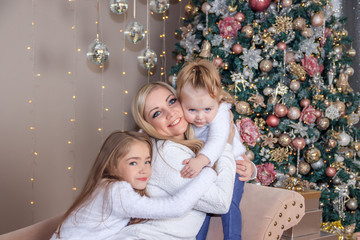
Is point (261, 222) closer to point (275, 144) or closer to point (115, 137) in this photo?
point (115, 137)

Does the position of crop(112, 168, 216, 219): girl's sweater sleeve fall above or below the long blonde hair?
below

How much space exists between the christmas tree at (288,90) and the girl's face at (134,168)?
2042mm

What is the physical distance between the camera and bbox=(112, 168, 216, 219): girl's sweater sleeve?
1.71 metres

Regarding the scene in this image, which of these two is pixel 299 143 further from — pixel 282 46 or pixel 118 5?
pixel 118 5

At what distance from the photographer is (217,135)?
2033 millimetres

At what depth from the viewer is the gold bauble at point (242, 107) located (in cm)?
384

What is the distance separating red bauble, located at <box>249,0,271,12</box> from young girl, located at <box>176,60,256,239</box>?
6.62 ft

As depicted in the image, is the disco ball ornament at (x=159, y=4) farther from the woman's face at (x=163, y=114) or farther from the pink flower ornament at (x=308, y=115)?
the woman's face at (x=163, y=114)

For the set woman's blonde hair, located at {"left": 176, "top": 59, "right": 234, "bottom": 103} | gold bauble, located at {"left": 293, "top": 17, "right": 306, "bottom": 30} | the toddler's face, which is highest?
gold bauble, located at {"left": 293, "top": 17, "right": 306, "bottom": 30}

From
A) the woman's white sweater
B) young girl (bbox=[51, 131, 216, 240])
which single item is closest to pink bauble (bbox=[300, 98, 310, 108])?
the woman's white sweater

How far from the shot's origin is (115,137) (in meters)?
1.85

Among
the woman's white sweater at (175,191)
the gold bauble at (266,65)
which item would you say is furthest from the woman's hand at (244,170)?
the gold bauble at (266,65)

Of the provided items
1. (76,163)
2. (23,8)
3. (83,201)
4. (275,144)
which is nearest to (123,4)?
(23,8)

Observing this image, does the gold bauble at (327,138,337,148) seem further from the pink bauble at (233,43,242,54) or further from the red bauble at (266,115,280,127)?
the pink bauble at (233,43,242,54)
